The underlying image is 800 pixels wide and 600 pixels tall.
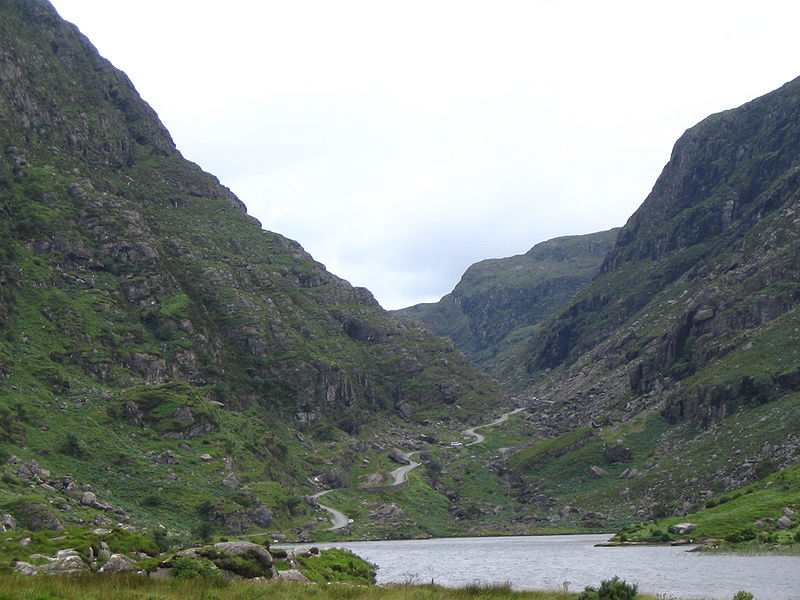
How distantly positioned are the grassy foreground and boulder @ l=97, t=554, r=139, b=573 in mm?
5422

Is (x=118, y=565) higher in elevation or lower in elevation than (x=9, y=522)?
lower

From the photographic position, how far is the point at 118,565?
47.9m

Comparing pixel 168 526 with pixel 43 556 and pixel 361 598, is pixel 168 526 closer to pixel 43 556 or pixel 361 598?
pixel 43 556

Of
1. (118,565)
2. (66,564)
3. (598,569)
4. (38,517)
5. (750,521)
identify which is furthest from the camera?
(750,521)

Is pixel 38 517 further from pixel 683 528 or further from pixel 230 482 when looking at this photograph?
pixel 683 528

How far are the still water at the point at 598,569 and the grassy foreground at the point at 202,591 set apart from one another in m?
22.6

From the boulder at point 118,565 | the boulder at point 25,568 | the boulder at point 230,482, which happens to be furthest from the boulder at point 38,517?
the boulder at point 230,482

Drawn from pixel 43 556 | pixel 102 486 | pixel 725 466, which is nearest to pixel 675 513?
pixel 725 466

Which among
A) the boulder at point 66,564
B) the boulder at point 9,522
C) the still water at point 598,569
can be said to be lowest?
the still water at point 598,569

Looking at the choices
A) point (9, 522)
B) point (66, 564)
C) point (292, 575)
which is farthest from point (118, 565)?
point (9, 522)

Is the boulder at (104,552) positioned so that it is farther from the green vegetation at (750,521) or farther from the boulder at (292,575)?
the green vegetation at (750,521)

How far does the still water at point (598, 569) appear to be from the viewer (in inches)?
2795

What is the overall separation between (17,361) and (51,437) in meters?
39.1

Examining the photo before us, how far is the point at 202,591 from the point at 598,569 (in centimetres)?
7217
